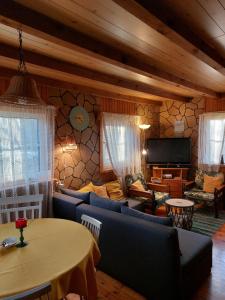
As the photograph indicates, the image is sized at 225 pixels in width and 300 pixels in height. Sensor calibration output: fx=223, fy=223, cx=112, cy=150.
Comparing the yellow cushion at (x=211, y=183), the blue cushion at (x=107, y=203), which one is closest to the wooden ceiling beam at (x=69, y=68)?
the blue cushion at (x=107, y=203)

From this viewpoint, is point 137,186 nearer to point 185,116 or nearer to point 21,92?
point 185,116

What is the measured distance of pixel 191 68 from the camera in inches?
120

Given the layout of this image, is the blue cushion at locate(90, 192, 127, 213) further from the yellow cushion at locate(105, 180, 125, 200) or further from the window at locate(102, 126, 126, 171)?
the window at locate(102, 126, 126, 171)

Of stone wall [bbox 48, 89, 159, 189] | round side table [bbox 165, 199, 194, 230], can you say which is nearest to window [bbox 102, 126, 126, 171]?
stone wall [bbox 48, 89, 159, 189]

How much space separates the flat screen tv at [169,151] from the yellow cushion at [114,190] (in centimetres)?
143

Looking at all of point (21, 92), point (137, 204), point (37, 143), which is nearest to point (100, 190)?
point (137, 204)

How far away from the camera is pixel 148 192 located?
4.49 m

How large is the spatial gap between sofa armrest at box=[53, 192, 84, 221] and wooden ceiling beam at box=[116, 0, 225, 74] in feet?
7.39

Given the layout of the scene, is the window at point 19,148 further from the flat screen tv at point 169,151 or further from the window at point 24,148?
the flat screen tv at point 169,151

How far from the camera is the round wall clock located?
4.07 meters

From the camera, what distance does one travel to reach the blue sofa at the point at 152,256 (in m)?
2.04

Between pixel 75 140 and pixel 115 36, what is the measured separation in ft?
7.72

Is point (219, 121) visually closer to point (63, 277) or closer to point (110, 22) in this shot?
point (110, 22)

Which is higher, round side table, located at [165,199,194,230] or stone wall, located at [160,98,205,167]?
stone wall, located at [160,98,205,167]
